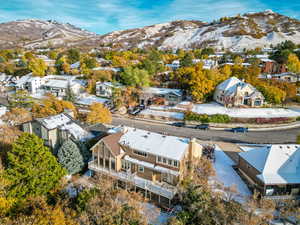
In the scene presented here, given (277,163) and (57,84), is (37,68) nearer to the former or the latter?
(57,84)

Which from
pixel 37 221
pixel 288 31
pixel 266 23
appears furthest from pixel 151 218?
pixel 266 23

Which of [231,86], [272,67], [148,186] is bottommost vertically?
[148,186]

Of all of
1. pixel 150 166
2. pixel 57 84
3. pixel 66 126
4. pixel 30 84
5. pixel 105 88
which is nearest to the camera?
pixel 150 166

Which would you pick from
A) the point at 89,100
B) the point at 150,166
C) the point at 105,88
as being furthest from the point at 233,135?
the point at 89,100

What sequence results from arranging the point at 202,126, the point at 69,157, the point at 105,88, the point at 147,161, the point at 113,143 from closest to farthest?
the point at 147,161
the point at 113,143
the point at 69,157
the point at 202,126
the point at 105,88

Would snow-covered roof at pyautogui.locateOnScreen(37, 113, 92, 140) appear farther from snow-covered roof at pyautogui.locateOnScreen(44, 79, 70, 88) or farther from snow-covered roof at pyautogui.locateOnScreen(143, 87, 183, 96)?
snow-covered roof at pyautogui.locateOnScreen(44, 79, 70, 88)

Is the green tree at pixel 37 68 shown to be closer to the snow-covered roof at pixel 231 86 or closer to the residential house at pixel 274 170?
the snow-covered roof at pixel 231 86

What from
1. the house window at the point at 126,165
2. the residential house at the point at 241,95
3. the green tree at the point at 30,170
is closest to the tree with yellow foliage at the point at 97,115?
the green tree at the point at 30,170
